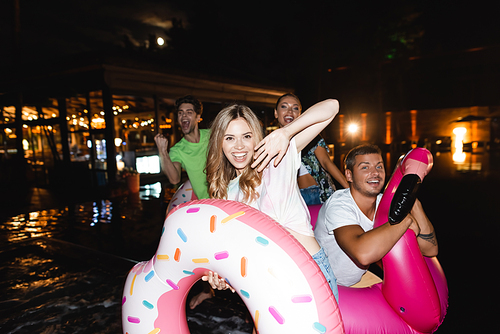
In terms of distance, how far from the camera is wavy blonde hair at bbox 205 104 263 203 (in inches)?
65.6

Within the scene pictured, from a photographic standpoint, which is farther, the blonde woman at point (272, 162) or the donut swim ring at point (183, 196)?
the donut swim ring at point (183, 196)

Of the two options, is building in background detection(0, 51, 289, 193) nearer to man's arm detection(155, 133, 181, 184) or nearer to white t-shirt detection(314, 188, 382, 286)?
man's arm detection(155, 133, 181, 184)

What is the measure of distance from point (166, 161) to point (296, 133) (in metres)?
1.80

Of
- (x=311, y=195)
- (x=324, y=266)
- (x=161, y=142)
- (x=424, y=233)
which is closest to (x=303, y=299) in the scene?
(x=324, y=266)

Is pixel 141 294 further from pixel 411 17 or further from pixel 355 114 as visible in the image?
pixel 355 114

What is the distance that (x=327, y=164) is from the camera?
330 centimetres

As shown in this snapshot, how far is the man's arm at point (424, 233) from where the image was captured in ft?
6.61

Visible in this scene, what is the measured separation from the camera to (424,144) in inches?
771

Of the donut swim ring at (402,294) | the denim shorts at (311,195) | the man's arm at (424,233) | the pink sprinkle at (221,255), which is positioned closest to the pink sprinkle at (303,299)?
the pink sprinkle at (221,255)

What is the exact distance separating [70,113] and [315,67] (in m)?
11.5

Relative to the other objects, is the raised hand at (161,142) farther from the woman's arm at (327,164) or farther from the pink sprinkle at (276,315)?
the pink sprinkle at (276,315)

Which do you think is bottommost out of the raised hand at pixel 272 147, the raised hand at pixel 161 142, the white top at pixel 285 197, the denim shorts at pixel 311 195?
the denim shorts at pixel 311 195

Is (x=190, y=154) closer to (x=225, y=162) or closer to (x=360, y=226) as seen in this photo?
(x=225, y=162)

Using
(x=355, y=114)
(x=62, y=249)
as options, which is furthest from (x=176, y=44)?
(x=62, y=249)
